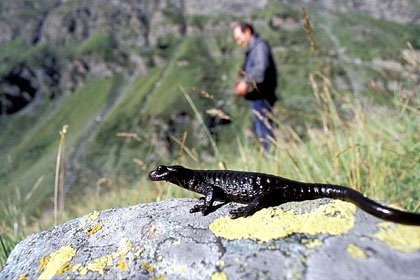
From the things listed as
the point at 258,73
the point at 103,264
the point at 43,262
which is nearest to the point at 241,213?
the point at 103,264

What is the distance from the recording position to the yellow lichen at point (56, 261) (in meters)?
2.40

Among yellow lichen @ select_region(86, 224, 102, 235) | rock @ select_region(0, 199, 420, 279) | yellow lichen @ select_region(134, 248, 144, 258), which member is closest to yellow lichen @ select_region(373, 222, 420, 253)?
rock @ select_region(0, 199, 420, 279)

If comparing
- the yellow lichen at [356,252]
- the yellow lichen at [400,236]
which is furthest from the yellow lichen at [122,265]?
the yellow lichen at [400,236]

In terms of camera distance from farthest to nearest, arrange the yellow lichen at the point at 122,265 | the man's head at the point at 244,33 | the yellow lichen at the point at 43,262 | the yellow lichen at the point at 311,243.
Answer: the man's head at the point at 244,33, the yellow lichen at the point at 43,262, the yellow lichen at the point at 122,265, the yellow lichen at the point at 311,243

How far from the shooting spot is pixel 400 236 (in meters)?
2.24

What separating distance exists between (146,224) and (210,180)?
3.02 feet

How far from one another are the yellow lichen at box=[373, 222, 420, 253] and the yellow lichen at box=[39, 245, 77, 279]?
2.60 meters

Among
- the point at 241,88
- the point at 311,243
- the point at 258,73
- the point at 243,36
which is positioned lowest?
the point at 241,88

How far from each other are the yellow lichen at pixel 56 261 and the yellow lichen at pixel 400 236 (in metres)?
2.60

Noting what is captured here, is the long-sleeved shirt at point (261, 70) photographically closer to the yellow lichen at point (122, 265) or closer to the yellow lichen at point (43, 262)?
the yellow lichen at point (122, 265)

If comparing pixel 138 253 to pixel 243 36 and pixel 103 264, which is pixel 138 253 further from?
pixel 243 36

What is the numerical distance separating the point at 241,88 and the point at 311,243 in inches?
244

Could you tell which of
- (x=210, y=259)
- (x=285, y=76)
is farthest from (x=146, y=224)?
(x=285, y=76)

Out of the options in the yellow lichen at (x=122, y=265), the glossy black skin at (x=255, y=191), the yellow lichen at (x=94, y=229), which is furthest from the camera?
the yellow lichen at (x=94, y=229)
